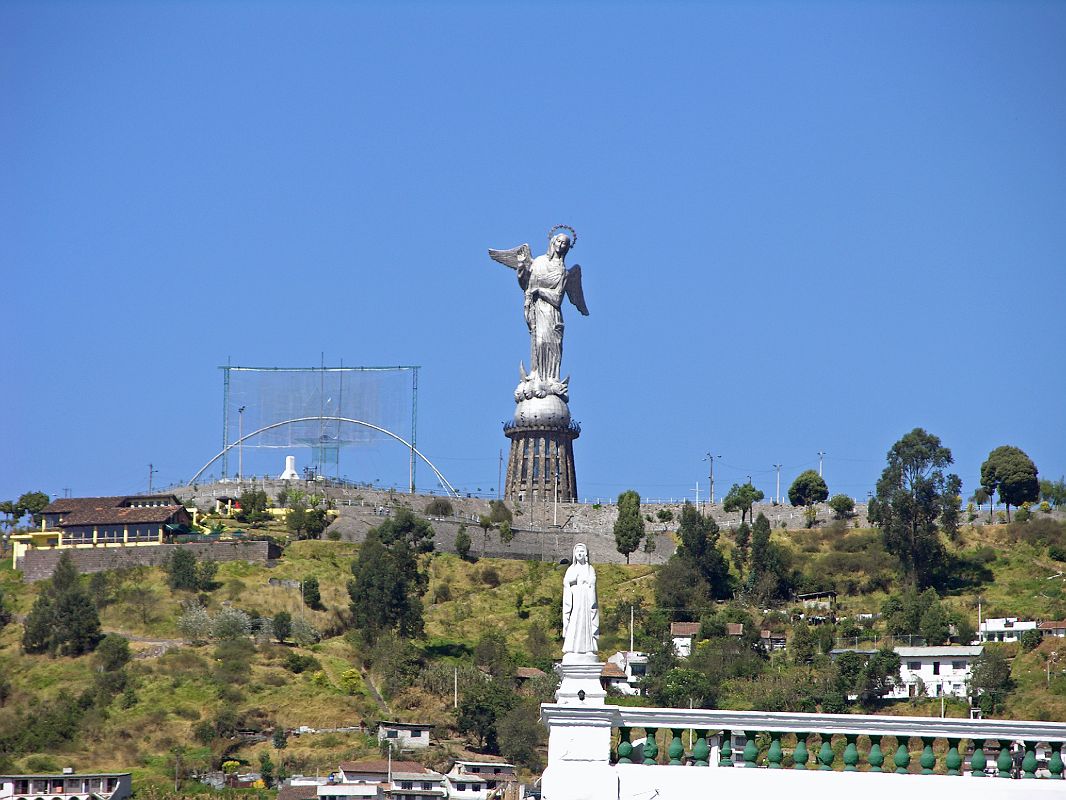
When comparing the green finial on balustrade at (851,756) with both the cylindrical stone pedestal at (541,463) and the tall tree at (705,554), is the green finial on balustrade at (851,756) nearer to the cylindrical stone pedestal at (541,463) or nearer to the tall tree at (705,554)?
the tall tree at (705,554)

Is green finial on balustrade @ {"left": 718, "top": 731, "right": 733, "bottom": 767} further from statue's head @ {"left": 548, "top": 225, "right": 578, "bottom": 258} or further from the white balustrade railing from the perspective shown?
statue's head @ {"left": 548, "top": 225, "right": 578, "bottom": 258}

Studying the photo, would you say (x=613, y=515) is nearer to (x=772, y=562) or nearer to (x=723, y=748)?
(x=772, y=562)

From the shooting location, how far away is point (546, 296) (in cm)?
9281

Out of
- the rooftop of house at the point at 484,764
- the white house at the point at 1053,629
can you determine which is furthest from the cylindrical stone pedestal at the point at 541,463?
the rooftop of house at the point at 484,764

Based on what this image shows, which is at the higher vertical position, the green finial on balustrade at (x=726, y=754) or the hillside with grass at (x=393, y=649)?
the hillside with grass at (x=393, y=649)

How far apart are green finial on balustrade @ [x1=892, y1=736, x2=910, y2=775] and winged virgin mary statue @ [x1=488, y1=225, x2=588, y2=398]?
76117 mm

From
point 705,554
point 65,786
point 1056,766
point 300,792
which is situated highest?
point 705,554

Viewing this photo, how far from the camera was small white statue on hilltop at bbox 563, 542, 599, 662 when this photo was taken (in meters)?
17.3

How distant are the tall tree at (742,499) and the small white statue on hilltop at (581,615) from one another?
72.3 meters

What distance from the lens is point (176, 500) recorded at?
8650 centimetres

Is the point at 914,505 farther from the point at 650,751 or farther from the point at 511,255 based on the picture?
the point at 650,751

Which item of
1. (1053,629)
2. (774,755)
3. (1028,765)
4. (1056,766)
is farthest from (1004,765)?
(1053,629)

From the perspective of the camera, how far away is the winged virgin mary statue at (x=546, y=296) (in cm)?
9288

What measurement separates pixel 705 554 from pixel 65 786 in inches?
1288
